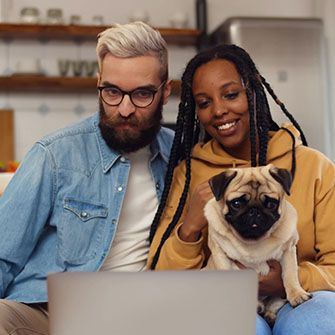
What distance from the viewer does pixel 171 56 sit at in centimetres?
469

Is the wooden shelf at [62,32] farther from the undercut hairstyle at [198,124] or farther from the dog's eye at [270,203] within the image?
the dog's eye at [270,203]

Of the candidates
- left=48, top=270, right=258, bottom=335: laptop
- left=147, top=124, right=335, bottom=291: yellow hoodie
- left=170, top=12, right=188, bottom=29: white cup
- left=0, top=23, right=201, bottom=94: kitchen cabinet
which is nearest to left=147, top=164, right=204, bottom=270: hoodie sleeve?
left=147, top=124, right=335, bottom=291: yellow hoodie

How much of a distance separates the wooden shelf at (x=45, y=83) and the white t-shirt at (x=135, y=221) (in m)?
2.46

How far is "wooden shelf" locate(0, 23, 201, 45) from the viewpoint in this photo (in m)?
4.36

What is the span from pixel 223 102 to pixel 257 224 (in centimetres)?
40

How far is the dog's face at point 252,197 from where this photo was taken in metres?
1.50

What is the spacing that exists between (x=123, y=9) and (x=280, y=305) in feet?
11.2

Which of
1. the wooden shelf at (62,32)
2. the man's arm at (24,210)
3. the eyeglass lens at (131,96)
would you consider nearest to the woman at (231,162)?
the eyeglass lens at (131,96)

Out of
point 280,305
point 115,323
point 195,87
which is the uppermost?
point 195,87

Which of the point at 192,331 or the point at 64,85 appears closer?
the point at 192,331

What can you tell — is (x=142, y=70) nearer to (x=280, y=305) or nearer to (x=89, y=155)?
(x=89, y=155)

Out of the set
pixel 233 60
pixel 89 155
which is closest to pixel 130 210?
pixel 89 155

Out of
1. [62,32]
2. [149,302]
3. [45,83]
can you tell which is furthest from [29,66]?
[149,302]

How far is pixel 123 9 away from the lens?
4.66m
